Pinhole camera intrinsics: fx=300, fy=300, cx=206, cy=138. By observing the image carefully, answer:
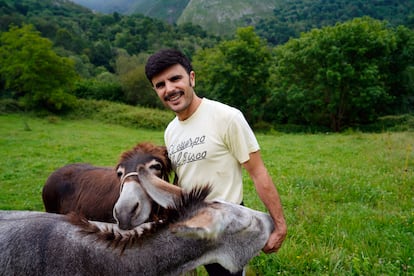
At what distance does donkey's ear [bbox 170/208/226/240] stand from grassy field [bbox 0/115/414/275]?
2472 millimetres

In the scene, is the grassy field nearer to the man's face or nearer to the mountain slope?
the man's face

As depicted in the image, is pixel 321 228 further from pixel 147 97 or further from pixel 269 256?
pixel 147 97

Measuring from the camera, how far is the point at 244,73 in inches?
1282

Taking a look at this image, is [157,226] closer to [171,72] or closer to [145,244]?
[145,244]

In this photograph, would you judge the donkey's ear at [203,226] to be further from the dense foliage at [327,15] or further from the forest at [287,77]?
the dense foliage at [327,15]

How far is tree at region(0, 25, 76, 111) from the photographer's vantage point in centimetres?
3166

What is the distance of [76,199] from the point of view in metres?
A: 4.58

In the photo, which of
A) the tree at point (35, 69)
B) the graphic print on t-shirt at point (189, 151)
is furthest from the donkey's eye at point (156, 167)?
the tree at point (35, 69)

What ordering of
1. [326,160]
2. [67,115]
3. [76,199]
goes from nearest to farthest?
[76,199] < [326,160] < [67,115]

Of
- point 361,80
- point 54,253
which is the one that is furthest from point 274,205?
point 361,80

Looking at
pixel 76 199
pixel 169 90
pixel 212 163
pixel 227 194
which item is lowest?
pixel 76 199

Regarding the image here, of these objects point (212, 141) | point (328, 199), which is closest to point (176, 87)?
point (212, 141)

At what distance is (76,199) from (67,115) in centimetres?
3124

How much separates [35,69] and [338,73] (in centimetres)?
3025
